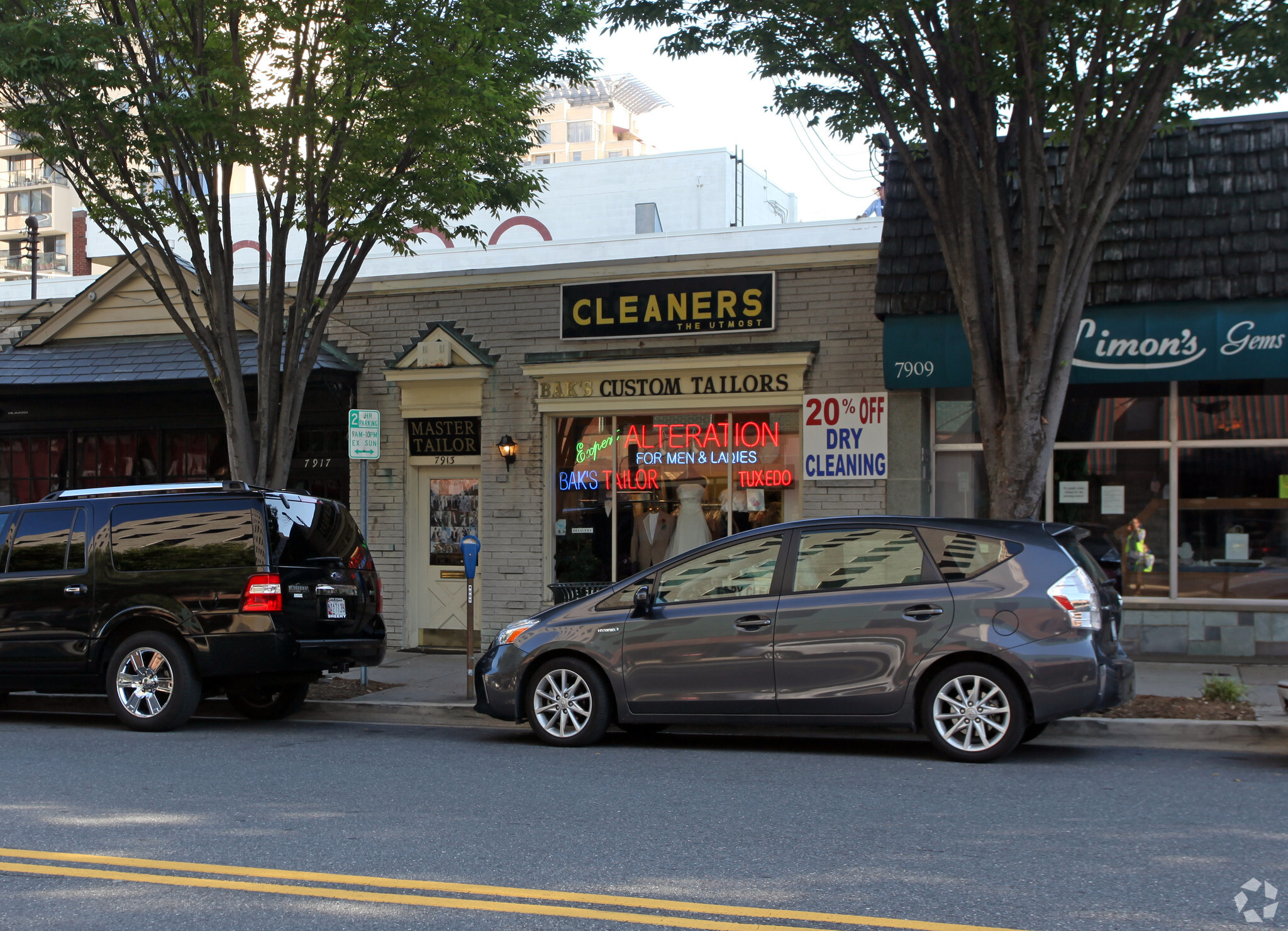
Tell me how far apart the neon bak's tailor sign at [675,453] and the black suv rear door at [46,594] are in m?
5.89

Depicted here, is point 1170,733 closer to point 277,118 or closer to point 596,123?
point 277,118

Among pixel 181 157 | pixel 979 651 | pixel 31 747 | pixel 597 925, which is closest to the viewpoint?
pixel 597 925

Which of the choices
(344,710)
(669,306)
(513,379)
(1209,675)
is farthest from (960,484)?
(344,710)

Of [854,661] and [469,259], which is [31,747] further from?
[469,259]

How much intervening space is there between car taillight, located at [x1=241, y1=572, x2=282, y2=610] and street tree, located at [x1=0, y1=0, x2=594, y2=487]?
2.56m

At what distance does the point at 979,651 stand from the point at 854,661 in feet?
2.59

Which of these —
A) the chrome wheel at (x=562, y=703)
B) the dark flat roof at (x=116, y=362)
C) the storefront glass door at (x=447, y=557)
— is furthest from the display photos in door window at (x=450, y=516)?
the chrome wheel at (x=562, y=703)

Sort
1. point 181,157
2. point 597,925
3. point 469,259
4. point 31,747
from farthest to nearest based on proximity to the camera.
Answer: point 469,259, point 181,157, point 31,747, point 597,925

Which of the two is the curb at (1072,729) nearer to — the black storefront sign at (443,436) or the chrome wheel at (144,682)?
the chrome wheel at (144,682)

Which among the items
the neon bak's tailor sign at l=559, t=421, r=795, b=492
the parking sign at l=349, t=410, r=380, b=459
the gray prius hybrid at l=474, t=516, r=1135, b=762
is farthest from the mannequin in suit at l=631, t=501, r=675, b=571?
the gray prius hybrid at l=474, t=516, r=1135, b=762

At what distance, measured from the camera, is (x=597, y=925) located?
4.50m

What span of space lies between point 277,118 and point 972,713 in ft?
25.0

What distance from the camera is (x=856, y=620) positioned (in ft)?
25.8

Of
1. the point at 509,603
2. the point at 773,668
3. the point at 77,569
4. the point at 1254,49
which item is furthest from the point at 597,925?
the point at 509,603
